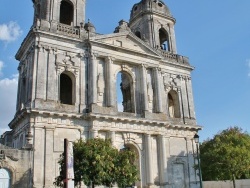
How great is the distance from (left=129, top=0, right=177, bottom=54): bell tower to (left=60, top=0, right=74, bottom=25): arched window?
20.8 feet

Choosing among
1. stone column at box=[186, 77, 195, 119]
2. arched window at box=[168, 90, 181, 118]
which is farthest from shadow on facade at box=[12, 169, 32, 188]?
stone column at box=[186, 77, 195, 119]

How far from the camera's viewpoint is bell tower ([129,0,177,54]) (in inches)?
1139

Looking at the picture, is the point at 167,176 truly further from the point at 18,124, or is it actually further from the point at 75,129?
the point at 18,124

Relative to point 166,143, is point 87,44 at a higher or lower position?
higher

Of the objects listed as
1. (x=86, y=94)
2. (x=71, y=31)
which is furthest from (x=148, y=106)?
(x=71, y=31)

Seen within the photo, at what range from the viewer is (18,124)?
2216cm

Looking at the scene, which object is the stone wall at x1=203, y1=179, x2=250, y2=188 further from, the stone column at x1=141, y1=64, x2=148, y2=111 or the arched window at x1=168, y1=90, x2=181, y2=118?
the stone column at x1=141, y1=64, x2=148, y2=111

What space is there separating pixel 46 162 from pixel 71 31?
9.40 m

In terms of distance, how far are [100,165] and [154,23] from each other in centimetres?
1632

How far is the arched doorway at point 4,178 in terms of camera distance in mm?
17594

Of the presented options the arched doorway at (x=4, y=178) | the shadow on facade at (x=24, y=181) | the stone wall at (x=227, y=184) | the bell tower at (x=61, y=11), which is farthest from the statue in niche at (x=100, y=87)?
the stone wall at (x=227, y=184)

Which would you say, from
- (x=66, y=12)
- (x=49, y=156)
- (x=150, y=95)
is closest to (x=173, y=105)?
(x=150, y=95)

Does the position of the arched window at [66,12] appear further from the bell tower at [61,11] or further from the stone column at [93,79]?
the stone column at [93,79]

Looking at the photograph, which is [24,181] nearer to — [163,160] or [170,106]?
[163,160]
